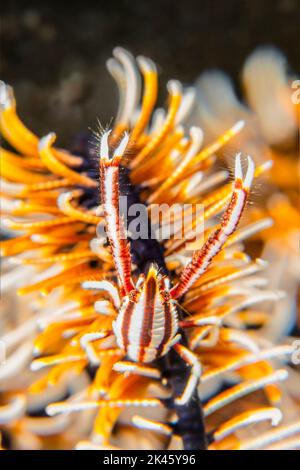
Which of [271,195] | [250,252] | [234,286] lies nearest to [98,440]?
[234,286]

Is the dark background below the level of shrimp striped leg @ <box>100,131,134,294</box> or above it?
above

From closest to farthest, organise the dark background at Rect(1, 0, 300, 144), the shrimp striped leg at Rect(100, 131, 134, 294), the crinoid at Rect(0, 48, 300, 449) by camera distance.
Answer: the shrimp striped leg at Rect(100, 131, 134, 294), the crinoid at Rect(0, 48, 300, 449), the dark background at Rect(1, 0, 300, 144)

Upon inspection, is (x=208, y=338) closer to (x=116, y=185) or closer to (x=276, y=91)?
(x=116, y=185)

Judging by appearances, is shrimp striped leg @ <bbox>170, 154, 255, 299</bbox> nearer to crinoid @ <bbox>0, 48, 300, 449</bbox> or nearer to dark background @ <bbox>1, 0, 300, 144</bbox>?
crinoid @ <bbox>0, 48, 300, 449</bbox>

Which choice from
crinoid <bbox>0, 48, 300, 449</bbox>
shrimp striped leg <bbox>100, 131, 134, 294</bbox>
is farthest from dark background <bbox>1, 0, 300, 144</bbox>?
shrimp striped leg <bbox>100, 131, 134, 294</bbox>

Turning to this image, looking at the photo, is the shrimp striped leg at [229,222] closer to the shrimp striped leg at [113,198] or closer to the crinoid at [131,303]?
the crinoid at [131,303]

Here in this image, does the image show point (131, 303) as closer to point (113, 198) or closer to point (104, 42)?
point (113, 198)
